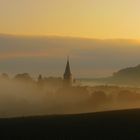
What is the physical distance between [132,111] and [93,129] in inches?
426

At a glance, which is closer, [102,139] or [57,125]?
[102,139]

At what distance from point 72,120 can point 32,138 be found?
8.14 m

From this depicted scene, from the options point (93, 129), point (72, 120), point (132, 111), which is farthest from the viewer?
point (132, 111)

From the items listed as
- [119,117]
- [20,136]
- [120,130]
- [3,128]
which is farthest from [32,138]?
[119,117]

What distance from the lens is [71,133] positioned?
4331 cm

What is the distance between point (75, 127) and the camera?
45.5m

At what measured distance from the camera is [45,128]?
45.1 metres

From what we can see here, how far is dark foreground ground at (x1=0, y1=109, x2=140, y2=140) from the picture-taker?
4222 cm

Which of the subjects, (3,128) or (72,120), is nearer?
(3,128)

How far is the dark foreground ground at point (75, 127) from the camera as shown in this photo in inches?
1662

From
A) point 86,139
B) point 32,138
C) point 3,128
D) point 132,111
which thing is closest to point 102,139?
point 86,139

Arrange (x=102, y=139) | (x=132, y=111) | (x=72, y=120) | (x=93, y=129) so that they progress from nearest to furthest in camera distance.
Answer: (x=102, y=139) < (x=93, y=129) < (x=72, y=120) < (x=132, y=111)

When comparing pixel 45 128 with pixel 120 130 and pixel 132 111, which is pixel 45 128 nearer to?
pixel 120 130

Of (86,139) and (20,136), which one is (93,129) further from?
(20,136)
